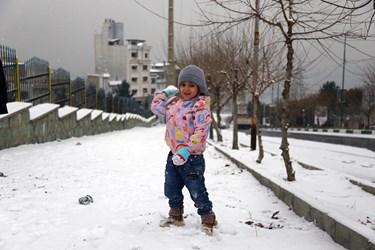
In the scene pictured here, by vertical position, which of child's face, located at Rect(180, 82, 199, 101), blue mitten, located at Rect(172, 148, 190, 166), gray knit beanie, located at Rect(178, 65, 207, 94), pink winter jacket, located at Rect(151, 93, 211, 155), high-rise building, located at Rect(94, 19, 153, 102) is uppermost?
high-rise building, located at Rect(94, 19, 153, 102)

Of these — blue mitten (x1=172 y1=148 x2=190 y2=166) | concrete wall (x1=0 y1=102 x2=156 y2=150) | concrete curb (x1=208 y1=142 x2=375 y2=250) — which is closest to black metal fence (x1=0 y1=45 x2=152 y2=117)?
concrete wall (x1=0 y1=102 x2=156 y2=150)

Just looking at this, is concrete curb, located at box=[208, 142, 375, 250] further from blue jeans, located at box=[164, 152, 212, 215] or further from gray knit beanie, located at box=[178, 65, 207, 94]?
Answer: gray knit beanie, located at box=[178, 65, 207, 94]

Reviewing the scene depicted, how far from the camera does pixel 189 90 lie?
115 inches

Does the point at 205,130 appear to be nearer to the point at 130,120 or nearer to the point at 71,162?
the point at 71,162

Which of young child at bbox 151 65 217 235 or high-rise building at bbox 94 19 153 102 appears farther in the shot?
high-rise building at bbox 94 19 153 102

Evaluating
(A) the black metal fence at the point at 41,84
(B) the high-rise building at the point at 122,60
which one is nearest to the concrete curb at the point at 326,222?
(A) the black metal fence at the point at 41,84

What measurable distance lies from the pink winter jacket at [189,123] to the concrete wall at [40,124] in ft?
16.6

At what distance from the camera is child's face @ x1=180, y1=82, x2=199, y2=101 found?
115 inches

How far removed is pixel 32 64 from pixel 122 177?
6.85 meters

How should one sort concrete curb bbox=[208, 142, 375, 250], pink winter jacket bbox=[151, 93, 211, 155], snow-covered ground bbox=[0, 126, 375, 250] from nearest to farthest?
concrete curb bbox=[208, 142, 375, 250], snow-covered ground bbox=[0, 126, 375, 250], pink winter jacket bbox=[151, 93, 211, 155]

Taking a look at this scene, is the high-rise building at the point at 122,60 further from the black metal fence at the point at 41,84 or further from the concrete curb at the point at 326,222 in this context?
the concrete curb at the point at 326,222

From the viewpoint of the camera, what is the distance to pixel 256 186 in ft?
15.9

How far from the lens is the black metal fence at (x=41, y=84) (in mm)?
8355

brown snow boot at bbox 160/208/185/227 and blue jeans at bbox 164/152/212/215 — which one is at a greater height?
blue jeans at bbox 164/152/212/215
